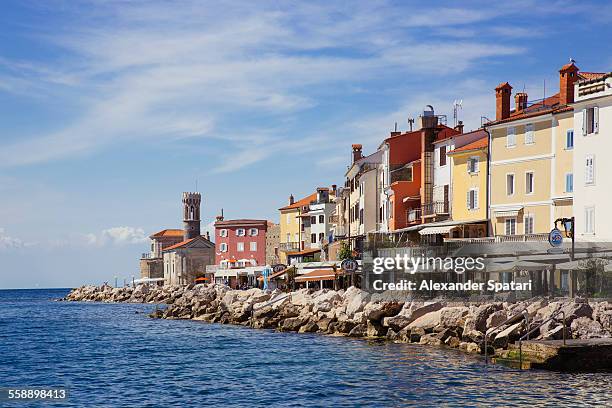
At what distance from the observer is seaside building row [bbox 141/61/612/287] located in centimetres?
4475

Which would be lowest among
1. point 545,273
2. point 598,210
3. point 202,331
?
point 202,331

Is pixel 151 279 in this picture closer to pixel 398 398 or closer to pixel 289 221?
pixel 289 221

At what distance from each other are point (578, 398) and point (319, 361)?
12617 millimetres

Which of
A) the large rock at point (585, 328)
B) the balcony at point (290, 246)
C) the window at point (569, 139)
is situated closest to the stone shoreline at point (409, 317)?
the large rock at point (585, 328)

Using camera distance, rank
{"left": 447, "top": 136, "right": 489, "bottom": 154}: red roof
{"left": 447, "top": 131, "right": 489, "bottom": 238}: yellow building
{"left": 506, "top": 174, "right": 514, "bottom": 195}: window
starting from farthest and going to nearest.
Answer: {"left": 447, "top": 136, "right": 489, "bottom": 154}: red roof
{"left": 447, "top": 131, "right": 489, "bottom": 238}: yellow building
{"left": 506, "top": 174, "right": 514, "bottom": 195}: window

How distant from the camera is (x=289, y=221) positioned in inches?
4343

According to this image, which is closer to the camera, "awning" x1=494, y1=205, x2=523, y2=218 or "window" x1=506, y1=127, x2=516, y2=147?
"awning" x1=494, y1=205, x2=523, y2=218

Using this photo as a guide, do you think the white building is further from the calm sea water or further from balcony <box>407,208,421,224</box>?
balcony <box>407,208,421,224</box>

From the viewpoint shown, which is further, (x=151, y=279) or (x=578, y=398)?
(x=151, y=279)

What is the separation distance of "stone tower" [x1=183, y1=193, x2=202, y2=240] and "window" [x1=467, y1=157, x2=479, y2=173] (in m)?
84.4

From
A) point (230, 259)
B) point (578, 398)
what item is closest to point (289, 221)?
point (230, 259)

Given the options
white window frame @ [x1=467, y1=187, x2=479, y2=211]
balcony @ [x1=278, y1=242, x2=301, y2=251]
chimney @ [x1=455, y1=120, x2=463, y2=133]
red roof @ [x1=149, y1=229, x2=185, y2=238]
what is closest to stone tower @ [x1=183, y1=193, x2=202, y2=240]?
red roof @ [x1=149, y1=229, x2=185, y2=238]

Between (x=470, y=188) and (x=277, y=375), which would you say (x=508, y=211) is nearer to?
(x=470, y=188)

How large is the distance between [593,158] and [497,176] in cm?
1079
